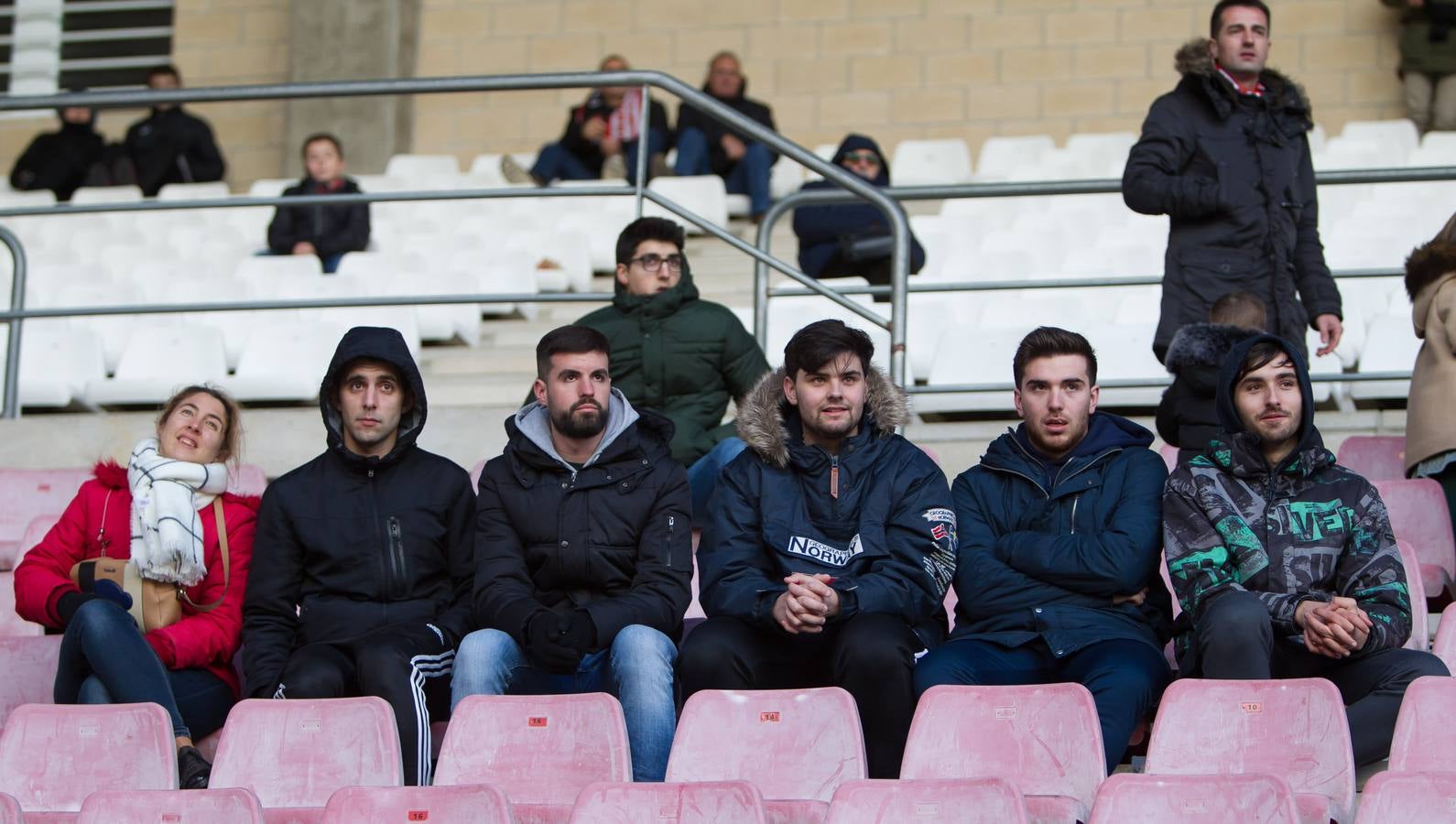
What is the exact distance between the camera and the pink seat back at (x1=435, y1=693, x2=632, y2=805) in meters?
3.66

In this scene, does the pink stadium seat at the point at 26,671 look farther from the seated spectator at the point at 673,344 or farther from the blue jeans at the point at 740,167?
the blue jeans at the point at 740,167

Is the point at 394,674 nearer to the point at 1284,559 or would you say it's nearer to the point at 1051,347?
the point at 1051,347

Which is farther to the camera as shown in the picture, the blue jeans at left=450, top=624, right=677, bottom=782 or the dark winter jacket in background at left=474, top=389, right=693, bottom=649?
the dark winter jacket in background at left=474, top=389, right=693, bottom=649

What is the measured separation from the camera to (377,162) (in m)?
10.9

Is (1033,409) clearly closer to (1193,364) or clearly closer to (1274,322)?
(1193,364)

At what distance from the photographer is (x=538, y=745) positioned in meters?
3.70

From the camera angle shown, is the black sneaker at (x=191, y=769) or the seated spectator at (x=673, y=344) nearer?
the black sneaker at (x=191, y=769)

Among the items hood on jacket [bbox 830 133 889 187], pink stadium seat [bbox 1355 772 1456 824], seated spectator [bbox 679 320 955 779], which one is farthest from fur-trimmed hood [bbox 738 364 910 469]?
hood on jacket [bbox 830 133 889 187]

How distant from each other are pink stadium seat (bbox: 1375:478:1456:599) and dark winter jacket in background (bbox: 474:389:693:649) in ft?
5.44

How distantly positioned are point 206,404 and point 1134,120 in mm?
6858

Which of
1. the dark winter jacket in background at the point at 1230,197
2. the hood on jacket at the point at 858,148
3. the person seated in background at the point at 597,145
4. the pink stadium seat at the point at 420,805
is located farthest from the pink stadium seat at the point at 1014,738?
the person seated in background at the point at 597,145

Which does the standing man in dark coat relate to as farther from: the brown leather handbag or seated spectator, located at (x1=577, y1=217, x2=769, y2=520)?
the brown leather handbag

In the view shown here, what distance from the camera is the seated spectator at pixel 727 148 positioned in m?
9.11

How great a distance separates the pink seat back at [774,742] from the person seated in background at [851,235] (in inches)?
136
